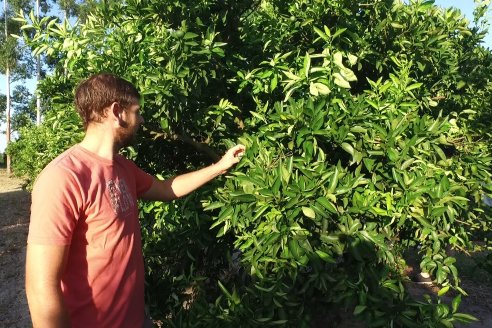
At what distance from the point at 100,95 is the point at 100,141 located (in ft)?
0.72

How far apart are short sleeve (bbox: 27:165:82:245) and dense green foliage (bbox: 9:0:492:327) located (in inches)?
29.4

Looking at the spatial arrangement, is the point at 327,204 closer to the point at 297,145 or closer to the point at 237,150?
the point at 297,145

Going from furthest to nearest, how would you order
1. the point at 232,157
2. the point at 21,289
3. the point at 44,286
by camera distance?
the point at 21,289 < the point at 232,157 < the point at 44,286

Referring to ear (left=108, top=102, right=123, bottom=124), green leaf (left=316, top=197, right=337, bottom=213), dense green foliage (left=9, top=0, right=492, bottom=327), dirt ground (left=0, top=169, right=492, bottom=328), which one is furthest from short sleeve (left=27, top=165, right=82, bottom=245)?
dirt ground (left=0, top=169, right=492, bottom=328)

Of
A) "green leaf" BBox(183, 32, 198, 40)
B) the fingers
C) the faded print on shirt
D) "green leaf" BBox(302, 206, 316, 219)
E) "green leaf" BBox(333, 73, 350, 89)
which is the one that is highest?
"green leaf" BBox(183, 32, 198, 40)

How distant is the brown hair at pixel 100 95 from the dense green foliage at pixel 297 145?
0.28 metres

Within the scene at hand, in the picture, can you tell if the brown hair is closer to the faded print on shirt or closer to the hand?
the faded print on shirt

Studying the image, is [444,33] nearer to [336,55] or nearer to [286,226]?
[336,55]

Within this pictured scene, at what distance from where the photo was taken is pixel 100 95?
6.80ft

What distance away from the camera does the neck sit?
2070mm

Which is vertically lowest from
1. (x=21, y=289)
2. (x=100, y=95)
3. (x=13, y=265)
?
(x=13, y=265)

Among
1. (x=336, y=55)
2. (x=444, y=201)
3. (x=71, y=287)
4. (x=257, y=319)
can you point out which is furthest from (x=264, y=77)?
(x=71, y=287)

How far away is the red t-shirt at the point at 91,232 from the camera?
1700 millimetres

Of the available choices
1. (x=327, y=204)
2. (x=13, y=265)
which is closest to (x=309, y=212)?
(x=327, y=204)
